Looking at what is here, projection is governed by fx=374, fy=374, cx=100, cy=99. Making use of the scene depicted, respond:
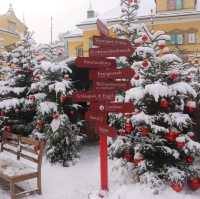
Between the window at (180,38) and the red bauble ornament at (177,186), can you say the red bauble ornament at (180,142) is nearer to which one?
the red bauble ornament at (177,186)

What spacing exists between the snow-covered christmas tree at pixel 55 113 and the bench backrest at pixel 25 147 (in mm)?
533

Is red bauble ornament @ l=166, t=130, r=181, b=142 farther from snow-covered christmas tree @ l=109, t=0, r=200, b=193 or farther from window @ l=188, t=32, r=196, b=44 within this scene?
window @ l=188, t=32, r=196, b=44

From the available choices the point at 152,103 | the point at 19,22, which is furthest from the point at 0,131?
the point at 19,22

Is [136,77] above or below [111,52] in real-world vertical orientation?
below

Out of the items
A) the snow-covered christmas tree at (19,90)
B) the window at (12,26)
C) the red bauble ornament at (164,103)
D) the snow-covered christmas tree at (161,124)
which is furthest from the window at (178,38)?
the red bauble ornament at (164,103)

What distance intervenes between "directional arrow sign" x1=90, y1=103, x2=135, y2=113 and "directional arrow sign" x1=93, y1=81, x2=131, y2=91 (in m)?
0.27

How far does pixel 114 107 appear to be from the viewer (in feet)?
20.6

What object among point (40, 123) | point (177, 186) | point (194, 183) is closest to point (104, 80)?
point (177, 186)

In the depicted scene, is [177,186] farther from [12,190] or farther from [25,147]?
[25,147]

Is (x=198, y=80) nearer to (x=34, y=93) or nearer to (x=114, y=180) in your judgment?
(x=114, y=180)

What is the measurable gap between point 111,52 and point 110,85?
56 cm

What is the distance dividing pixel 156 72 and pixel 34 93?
3933 millimetres

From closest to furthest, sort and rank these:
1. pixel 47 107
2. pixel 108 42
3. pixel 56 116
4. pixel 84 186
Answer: pixel 108 42, pixel 84 186, pixel 56 116, pixel 47 107

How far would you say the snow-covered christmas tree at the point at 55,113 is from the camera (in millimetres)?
8453
